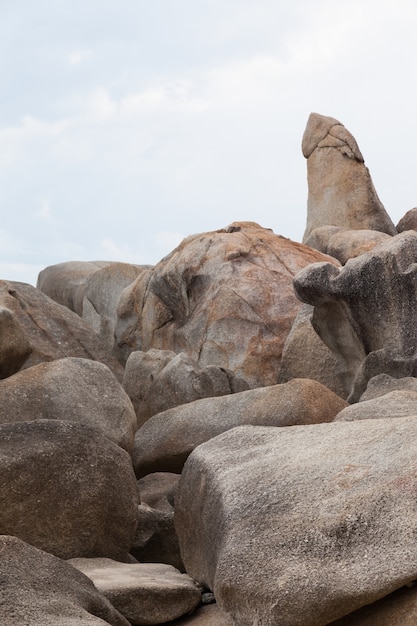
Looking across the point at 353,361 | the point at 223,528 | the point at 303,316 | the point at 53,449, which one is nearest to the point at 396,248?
the point at 353,361

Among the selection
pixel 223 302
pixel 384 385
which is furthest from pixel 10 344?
pixel 223 302

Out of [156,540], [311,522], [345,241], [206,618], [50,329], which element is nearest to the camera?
[311,522]

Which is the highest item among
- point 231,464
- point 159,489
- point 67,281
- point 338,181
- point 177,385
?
point 338,181

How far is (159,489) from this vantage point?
424 inches

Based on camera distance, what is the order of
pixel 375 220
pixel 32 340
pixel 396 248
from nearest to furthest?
pixel 396 248 → pixel 32 340 → pixel 375 220

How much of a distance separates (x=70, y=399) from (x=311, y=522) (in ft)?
17.3

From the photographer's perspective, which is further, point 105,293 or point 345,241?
point 105,293

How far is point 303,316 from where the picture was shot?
15.4m

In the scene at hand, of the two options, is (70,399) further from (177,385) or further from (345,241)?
(345,241)

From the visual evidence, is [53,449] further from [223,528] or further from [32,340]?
[32,340]

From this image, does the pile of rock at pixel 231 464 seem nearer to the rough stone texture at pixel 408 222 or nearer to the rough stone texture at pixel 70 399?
the rough stone texture at pixel 70 399

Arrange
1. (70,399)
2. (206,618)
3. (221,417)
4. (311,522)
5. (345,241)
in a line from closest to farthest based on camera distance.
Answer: (311,522) → (206,618) → (70,399) → (221,417) → (345,241)

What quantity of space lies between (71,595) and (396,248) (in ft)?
25.4

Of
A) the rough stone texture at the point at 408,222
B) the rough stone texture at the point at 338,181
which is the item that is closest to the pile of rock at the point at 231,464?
the rough stone texture at the point at 338,181
